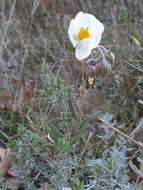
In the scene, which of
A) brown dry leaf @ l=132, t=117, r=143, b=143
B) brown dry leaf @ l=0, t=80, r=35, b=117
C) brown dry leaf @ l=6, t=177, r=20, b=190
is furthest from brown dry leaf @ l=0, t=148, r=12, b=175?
brown dry leaf @ l=132, t=117, r=143, b=143

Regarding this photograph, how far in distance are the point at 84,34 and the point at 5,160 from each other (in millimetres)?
447

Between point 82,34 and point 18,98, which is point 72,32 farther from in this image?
point 18,98

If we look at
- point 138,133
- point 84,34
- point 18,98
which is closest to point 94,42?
point 84,34

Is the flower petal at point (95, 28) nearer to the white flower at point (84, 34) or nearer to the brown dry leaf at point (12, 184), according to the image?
the white flower at point (84, 34)

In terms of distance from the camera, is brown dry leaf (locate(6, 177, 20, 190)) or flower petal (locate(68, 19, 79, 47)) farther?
brown dry leaf (locate(6, 177, 20, 190))

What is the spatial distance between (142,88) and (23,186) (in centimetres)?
58

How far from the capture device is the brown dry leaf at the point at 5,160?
1438 mm

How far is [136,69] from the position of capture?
68.5 inches

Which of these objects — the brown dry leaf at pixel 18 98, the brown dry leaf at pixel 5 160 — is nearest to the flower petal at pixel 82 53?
the brown dry leaf at pixel 5 160

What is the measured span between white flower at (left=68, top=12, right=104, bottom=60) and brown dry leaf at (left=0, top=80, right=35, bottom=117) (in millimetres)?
478

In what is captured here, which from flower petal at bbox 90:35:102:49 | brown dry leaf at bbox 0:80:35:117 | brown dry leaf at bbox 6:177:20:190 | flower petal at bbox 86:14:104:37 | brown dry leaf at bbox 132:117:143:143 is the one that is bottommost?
brown dry leaf at bbox 6:177:20:190

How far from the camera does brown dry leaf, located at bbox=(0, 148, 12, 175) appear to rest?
56.6 inches

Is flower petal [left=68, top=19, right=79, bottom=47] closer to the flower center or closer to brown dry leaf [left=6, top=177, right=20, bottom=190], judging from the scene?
the flower center

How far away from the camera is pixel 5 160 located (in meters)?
1.45
